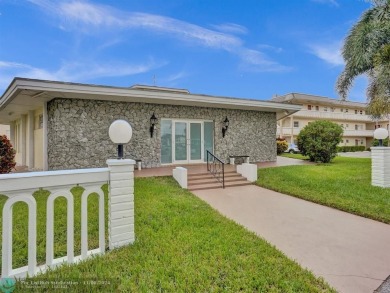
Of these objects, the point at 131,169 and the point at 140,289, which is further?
the point at 131,169

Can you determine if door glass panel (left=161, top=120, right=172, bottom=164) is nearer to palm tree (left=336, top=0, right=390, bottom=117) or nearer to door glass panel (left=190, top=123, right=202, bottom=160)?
door glass panel (left=190, top=123, right=202, bottom=160)

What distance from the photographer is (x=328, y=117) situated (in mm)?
31359

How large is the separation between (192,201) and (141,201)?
1332mm

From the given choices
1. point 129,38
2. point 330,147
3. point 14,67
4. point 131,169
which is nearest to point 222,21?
point 129,38

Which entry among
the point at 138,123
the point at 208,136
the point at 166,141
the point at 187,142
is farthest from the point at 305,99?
the point at 138,123

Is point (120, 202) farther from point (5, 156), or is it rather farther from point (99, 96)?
point (5, 156)

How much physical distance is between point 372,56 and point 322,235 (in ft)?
34.7

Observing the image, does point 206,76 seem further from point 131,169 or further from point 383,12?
point 131,169

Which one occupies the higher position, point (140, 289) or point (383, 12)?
point (383, 12)

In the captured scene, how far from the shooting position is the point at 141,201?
5543 mm

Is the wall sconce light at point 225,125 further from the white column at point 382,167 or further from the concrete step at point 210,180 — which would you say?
the white column at point 382,167

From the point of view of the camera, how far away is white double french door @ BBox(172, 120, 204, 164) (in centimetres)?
1126

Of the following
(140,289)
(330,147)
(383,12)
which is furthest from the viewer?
(330,147)

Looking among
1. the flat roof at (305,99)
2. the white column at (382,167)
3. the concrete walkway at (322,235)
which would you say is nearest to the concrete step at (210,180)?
the concrete walkway at (322,235)
